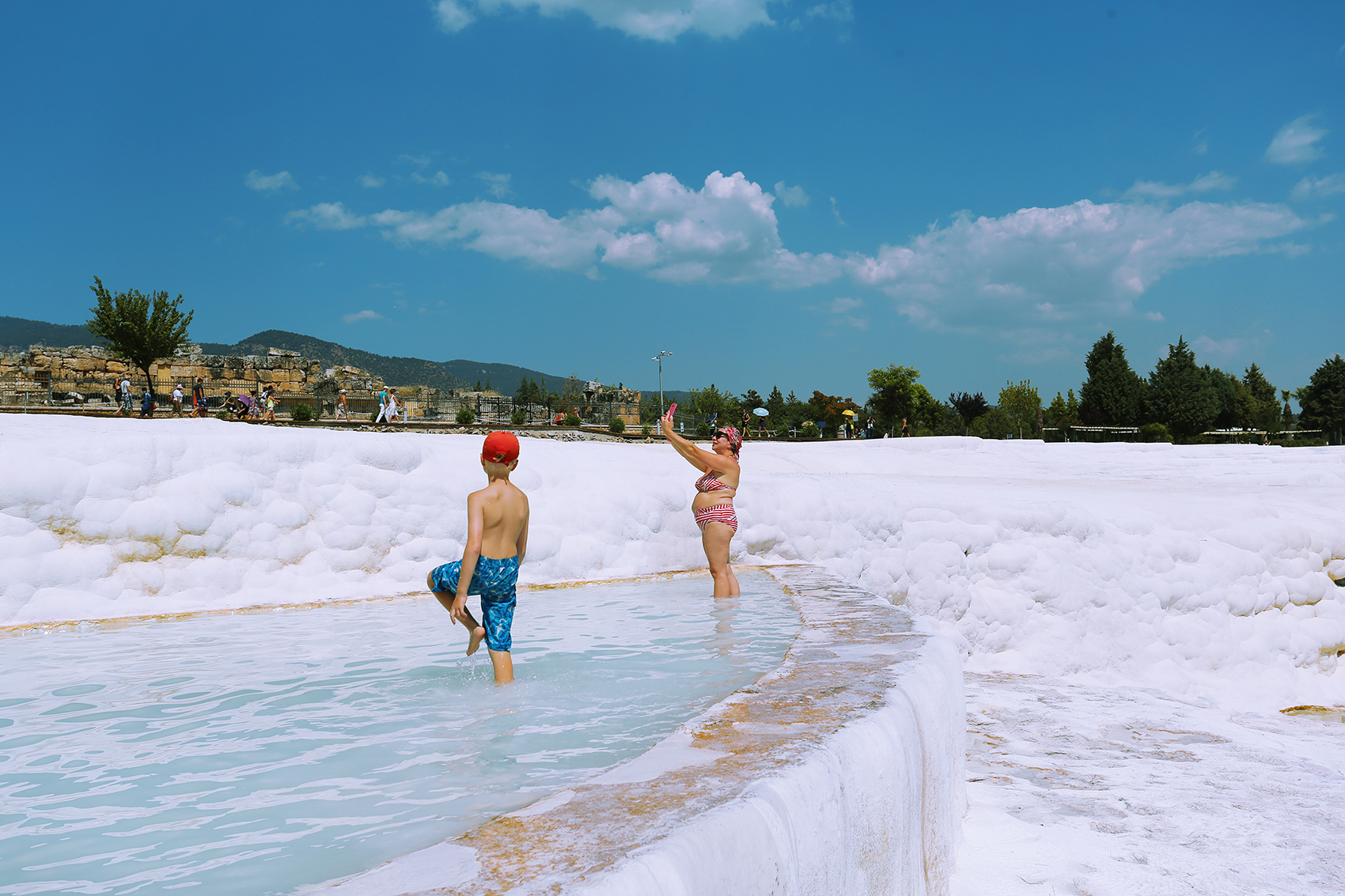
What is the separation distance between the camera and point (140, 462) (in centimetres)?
729

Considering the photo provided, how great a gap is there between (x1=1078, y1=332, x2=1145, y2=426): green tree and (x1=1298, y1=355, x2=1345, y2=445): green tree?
1053 cm

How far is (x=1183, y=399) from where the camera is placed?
182ft

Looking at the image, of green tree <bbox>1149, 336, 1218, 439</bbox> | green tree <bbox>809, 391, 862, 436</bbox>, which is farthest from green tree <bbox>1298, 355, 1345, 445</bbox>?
green tree <bbox>809, 391, 862, 436</bbox>

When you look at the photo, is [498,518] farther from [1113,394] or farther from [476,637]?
[1113,394]

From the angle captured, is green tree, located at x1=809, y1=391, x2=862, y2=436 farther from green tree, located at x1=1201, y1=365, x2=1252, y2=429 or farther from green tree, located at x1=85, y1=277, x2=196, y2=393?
green tree, located at x1=85, y1=277, x2=196, y2=393

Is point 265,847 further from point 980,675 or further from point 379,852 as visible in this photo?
point 980,675

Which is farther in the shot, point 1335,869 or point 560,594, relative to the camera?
point 560,594

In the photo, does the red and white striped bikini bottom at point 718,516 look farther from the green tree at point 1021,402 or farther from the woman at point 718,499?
the green tree at point 1021,402

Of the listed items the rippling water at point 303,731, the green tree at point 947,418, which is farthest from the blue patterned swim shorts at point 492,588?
the green tree at point 947,418

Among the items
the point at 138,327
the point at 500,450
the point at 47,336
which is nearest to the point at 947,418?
the point at 138,327

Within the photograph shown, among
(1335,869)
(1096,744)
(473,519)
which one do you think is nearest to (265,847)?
(473,519)

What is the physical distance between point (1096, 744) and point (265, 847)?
202 inches

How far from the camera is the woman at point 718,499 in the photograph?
22.6 feet

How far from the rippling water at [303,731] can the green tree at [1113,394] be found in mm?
60423
